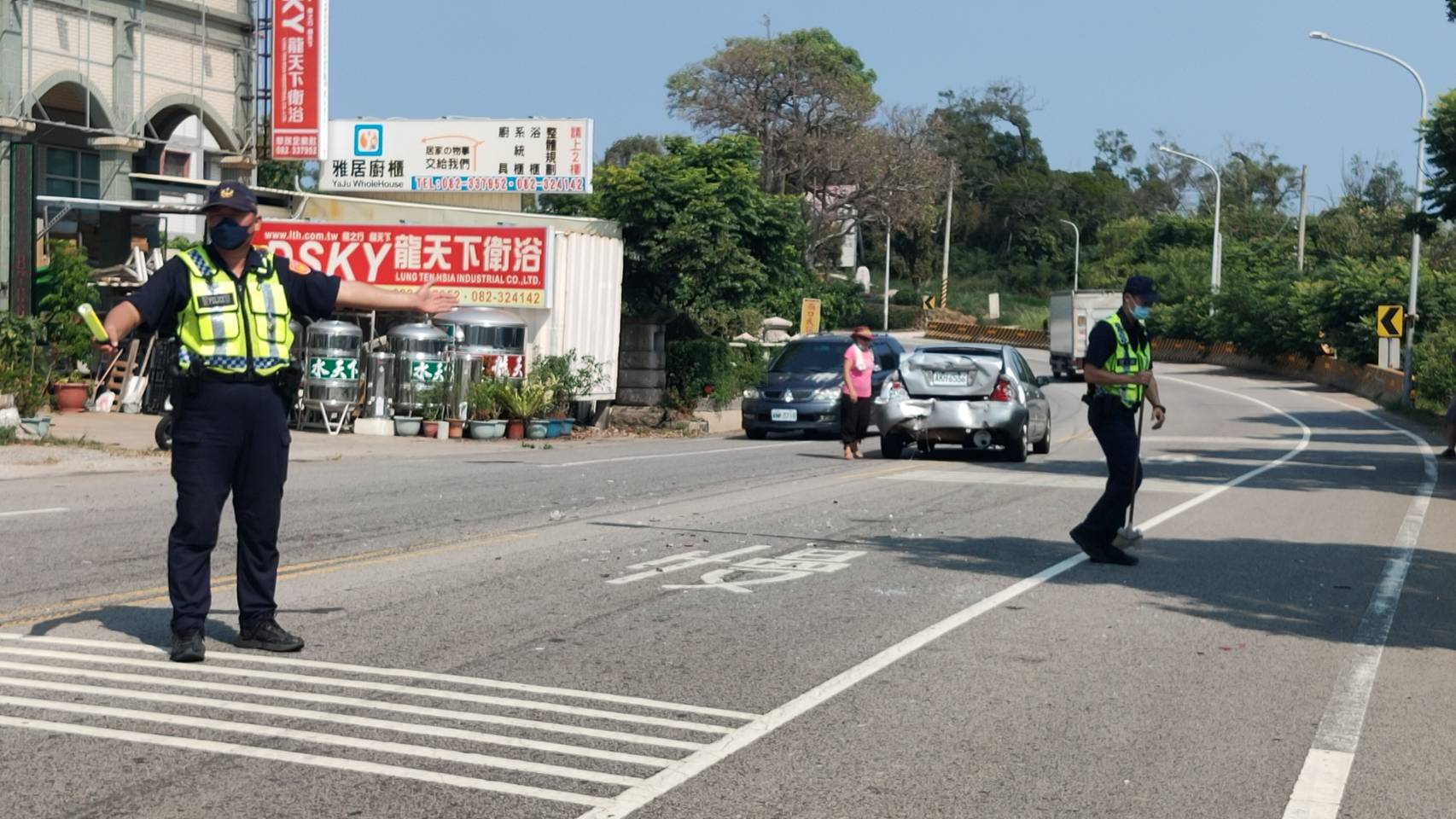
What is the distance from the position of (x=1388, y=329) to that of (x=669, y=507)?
3170 centimetres

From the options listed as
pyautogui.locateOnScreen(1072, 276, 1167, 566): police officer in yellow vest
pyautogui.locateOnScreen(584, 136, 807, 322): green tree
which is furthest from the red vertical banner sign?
pyautogui.locateOnScreen(1072, 276, 1167, 566): police officer in yellow vest

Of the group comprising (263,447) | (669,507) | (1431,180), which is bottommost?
(669,507)

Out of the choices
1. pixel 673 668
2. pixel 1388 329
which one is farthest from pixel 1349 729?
pixel 1388 329

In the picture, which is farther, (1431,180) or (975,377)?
(1431,180)

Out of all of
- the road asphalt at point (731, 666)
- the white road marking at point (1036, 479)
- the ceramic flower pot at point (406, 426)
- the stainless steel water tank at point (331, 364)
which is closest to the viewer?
the road asphalt at point (731, 666)

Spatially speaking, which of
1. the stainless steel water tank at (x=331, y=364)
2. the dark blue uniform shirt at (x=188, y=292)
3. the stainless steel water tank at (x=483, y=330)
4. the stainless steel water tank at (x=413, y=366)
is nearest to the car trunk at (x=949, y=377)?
the stainless steel water tank at (x=413, y=366)

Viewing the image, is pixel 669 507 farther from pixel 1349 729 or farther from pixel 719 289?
pixel 719 289

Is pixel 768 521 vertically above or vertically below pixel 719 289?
below

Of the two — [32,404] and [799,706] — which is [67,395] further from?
[799,706]

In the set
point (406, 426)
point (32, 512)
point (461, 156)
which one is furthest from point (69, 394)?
point (32, 512)

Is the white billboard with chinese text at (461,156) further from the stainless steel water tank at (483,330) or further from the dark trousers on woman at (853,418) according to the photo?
the dark trousers on woman at (853,418)

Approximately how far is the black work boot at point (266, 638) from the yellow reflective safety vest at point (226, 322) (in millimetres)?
1112

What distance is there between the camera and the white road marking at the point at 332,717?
582 centimetres

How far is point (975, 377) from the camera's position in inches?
797
